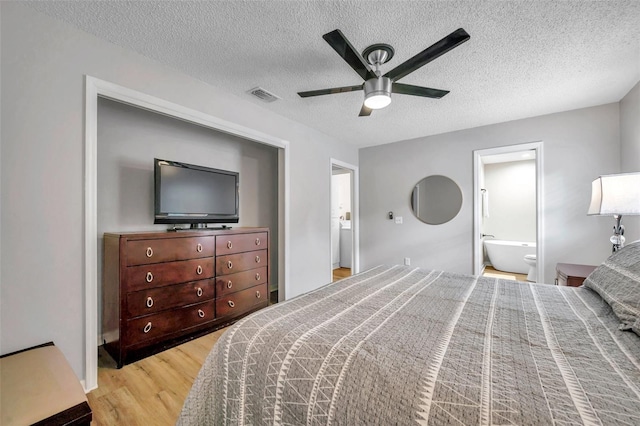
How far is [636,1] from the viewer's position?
1476mm

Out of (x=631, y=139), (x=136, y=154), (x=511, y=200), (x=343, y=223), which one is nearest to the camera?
(x=136, y=154)

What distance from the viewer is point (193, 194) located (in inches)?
99.5

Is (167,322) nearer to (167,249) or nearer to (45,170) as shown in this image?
(167,249)

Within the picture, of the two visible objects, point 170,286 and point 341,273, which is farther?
point 341,273

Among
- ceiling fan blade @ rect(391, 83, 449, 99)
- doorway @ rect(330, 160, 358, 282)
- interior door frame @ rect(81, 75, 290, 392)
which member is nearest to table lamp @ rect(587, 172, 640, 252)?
ceiling fan blade @ rect(391, 83, 449, 99)

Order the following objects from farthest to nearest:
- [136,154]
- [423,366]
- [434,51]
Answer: [136,154] → [434,51] → [423,366]

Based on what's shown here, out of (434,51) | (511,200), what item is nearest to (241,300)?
(434,51)

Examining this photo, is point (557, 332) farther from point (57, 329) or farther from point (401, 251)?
point (401, 251)

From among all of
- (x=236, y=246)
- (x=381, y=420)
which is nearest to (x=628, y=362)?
(x=381, y=420)

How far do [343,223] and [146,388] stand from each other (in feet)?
14.8

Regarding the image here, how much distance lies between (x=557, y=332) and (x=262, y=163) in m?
3.46

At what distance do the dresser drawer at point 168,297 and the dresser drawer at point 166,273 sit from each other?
5cm

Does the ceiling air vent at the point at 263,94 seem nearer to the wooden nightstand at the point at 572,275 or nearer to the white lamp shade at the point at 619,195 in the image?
the white lamp shade at the point at 619,195

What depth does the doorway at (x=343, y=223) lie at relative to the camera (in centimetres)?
465
